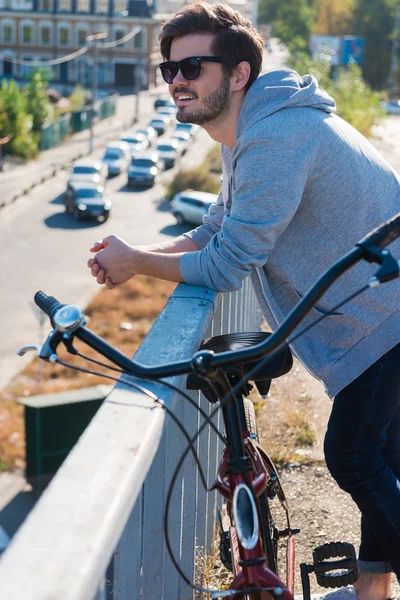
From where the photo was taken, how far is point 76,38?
8231 centimetres

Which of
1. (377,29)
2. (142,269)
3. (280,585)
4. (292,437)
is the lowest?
(377,29)

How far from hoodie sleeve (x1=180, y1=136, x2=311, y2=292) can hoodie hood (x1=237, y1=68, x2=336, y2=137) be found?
135 mm

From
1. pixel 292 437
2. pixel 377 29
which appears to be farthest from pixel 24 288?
pixel 377 29

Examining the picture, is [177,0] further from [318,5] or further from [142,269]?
[142,269]

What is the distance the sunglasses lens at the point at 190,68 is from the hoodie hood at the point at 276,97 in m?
0.17

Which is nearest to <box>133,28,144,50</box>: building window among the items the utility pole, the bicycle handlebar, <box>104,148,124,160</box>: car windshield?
the utility pole

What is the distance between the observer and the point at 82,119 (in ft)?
207

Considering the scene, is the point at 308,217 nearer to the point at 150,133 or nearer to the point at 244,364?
the point at 244,364

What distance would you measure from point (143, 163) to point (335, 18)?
143 feet

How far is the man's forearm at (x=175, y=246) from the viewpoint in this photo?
3404 millimetres

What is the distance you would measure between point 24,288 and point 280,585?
100ft

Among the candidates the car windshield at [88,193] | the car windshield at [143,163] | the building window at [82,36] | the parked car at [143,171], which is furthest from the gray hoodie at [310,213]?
the building window at [82,36]

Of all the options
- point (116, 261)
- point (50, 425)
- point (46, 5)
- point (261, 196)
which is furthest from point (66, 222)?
point (46, 5)

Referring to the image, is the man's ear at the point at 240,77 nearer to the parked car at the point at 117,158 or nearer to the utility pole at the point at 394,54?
the parked car at the point at 117,158
